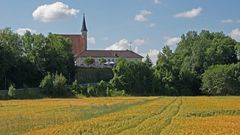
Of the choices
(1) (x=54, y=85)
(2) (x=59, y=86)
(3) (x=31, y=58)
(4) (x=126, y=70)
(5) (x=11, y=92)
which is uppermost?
(3) (x=31, y=58)

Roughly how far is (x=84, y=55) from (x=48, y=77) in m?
83.7

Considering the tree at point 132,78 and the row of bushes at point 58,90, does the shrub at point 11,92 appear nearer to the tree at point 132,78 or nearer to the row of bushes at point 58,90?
the row of bushes at point 58,90

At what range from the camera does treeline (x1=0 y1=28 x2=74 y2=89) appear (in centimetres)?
10962

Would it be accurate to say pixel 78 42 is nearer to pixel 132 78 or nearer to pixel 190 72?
pixel 190 72

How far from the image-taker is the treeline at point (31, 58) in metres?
110

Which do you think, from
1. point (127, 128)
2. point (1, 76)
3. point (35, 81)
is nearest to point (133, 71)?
point (35, 81)

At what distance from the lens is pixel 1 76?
107m

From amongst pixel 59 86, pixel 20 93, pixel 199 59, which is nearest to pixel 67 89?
pixel 59 86

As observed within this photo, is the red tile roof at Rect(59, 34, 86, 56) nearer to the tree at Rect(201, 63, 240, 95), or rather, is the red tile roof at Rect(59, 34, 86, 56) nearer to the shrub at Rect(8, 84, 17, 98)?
the tree at Rect(201, 63, 240, 95)

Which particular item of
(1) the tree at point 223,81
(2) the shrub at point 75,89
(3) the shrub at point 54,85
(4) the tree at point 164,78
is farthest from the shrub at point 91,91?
(1) the tree at point 223,81

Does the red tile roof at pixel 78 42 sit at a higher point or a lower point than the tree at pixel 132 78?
higher

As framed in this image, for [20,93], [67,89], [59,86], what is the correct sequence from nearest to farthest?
[20,93] < [59,86] < [67,89]

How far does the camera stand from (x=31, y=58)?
119 m

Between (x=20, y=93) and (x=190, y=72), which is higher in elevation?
(x=190, y=72)
